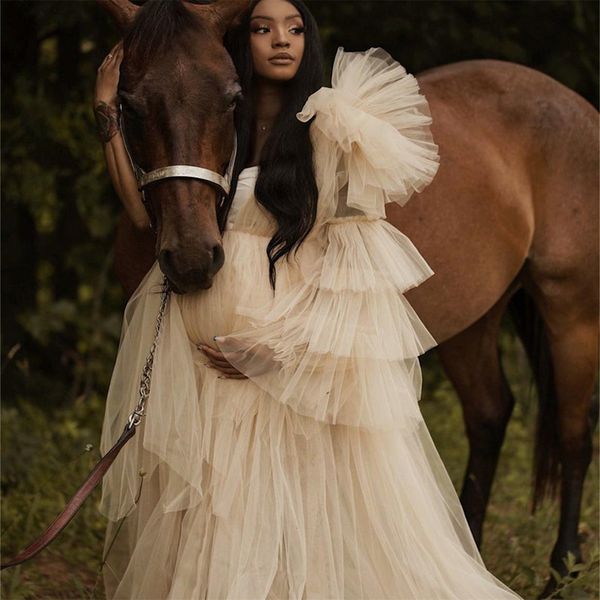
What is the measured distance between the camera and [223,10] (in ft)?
8.87

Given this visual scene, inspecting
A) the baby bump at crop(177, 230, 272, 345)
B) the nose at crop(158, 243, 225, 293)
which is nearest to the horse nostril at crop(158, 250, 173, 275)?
the nose at crop(158, 243, 225, 293)

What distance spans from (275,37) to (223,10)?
0.48 feet

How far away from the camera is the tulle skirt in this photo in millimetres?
2633

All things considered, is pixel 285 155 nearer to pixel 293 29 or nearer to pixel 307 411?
pixel 293 29

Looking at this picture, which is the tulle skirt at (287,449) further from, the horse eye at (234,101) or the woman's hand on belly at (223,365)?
the horse eye at (234,101)

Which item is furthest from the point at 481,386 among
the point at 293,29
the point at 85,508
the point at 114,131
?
the point at 114,131

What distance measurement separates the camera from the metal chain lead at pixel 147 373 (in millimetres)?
2648

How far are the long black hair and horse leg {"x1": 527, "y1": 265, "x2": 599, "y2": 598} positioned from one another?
168cm

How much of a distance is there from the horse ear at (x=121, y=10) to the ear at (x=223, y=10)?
17cm

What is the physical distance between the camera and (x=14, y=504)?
14.1 ft

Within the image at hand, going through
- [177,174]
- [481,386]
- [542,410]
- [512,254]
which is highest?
[177,174]

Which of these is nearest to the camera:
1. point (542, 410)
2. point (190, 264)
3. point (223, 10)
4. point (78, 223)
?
point (190, 264)

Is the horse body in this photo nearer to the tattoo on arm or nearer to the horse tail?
the horse tail

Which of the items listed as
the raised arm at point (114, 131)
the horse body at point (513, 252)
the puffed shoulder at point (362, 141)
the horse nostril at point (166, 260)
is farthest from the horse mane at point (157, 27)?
the horse body at point (513, 252)
